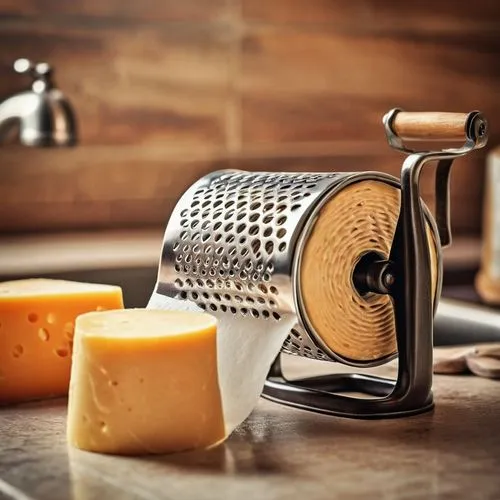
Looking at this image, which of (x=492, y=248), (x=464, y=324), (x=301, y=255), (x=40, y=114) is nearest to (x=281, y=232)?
(x=301, y=255)

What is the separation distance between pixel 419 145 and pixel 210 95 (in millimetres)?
756

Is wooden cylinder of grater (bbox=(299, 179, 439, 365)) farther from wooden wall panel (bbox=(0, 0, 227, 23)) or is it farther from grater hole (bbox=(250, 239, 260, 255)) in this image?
wooden wall panel (bbox=(0, 0, 227, 23))

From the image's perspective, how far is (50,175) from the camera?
308 cm

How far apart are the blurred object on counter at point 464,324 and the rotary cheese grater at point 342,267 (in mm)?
548

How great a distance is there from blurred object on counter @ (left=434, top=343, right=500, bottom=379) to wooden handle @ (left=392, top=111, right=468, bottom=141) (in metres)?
0.27

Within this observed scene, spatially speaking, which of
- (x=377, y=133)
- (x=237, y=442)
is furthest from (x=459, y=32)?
(x=237, y=442)

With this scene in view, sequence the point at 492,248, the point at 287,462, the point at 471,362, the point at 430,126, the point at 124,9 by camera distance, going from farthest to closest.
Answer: the point at 124,9 → the point at 492,248 → the point at 471,362 → the point at 430,126 → the point at 287,462

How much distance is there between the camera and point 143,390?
1.00 meters

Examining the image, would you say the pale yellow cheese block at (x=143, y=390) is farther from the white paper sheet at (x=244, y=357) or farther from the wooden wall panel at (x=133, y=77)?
the wooden wall panel at (x=133, y=77)

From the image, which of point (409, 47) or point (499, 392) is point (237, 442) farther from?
point (409, 47)

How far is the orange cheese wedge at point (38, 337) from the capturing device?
3.94ft

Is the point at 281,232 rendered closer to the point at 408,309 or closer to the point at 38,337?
the point at 408,309

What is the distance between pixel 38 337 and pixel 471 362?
487 mm

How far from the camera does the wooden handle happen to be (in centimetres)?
118
